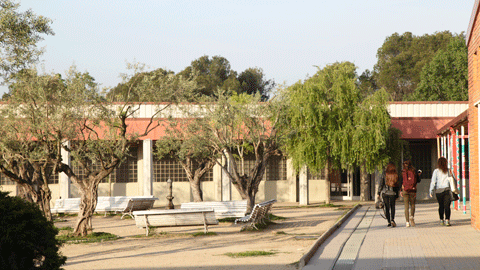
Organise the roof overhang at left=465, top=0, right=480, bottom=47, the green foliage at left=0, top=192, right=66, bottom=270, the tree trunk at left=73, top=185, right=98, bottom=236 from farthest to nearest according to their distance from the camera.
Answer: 1. the tree trunk at left=73, top=185, right=98, bottom=236
2. the roof overhang at left=465, top=0, right=480, bottom=47
3. the green foliage at left=0, top=192, right=66, bottom=270

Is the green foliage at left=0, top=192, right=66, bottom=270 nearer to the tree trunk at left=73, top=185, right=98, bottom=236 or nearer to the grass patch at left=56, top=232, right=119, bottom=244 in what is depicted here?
the grass patch at left=56, top=232, right=119, bottom=244

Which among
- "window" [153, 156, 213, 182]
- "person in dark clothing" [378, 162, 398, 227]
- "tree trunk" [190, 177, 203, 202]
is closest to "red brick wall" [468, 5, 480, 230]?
"person in dark clothing" [378, 162, 398, 227]

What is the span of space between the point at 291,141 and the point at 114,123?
11.7 metres

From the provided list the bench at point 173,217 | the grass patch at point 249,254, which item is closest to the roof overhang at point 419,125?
the bench at point 173,217

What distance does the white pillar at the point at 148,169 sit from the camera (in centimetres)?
2661

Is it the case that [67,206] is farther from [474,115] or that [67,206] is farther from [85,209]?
[474,115]

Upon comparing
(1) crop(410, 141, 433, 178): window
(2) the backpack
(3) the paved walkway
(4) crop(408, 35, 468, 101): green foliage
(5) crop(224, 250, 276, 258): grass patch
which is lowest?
(5) crop(224, 250, 276, 258): grass patch

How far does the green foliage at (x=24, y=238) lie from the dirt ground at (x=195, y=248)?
9.17 feet

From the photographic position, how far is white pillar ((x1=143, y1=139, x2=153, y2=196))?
2661cm

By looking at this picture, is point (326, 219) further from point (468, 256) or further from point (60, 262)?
point (60, 262)

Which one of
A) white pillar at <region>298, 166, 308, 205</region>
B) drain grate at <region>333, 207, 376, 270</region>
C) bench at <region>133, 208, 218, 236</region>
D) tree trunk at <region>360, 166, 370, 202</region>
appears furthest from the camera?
tree trunk at <region>360, 166, 370, 202</region>

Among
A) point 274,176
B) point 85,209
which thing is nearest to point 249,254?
point 85,209

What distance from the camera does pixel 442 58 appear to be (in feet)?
155

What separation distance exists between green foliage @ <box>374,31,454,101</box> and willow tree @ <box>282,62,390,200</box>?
115 feet
